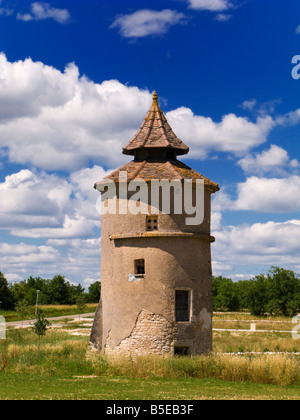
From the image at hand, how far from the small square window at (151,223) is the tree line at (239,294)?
3377 cm

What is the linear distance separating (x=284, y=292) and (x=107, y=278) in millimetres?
46200

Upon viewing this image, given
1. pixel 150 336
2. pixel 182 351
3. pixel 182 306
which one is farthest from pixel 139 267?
pixel 182 351

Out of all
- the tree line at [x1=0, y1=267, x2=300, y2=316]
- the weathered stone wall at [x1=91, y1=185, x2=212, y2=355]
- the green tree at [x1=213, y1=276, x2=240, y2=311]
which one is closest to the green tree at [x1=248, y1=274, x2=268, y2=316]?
the tree line at [x1=0, y1=267, x2=300, y2=316]

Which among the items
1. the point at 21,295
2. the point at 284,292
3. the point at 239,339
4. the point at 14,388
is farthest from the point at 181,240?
the point at 21,295

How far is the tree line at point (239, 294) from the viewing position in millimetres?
62434

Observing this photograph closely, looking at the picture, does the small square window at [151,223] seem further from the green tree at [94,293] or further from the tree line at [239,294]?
the green tree at [94,293]

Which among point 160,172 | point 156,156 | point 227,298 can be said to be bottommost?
point 227,298

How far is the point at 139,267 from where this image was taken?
19.9 m

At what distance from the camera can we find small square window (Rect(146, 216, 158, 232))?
64.6ft

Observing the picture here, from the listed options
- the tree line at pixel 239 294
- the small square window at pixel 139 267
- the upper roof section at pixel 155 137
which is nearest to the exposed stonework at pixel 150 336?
the small square window at pixel 139 267

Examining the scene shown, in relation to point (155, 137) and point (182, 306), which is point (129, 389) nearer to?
point (182, 306)

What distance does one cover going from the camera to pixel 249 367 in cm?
1681

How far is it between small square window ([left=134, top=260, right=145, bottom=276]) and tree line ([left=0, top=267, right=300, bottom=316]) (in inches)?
1306

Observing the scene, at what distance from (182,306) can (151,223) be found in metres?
3.27
